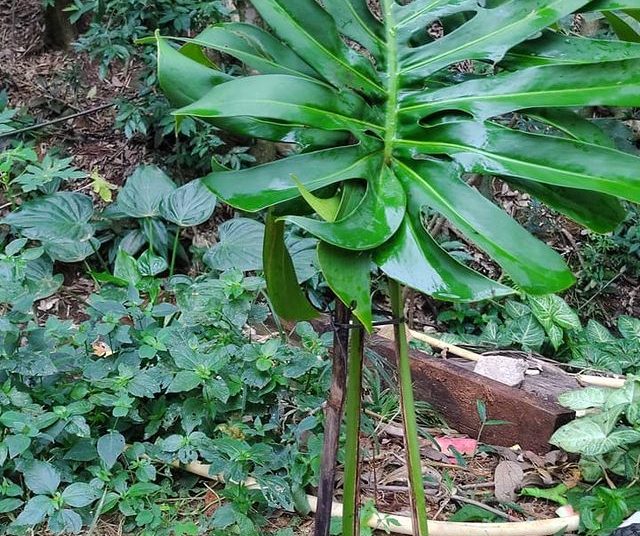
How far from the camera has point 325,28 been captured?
108 centimetres

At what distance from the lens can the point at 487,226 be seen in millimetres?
911

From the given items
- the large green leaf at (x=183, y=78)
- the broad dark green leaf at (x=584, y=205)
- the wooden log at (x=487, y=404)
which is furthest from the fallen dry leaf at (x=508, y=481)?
the large green leaf at (x=183, y=78)

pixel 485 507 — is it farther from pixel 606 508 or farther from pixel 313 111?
pixel 313 111

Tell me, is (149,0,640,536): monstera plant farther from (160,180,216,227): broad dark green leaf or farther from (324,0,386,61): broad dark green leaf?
(160,180,216,227): broad dark green leaf

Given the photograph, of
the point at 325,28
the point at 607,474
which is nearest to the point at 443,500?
the point at 607,474

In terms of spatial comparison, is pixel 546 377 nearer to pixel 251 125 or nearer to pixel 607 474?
pixel 607 474

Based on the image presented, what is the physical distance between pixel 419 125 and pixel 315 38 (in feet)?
0.69

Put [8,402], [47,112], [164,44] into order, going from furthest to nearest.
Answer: [47,112]
[8,402]
[164,44]

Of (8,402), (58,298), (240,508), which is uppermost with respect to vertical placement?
(8,402)

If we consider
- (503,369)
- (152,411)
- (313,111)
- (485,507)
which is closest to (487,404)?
(503,369)

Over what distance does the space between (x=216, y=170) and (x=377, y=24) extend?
15.7 inches

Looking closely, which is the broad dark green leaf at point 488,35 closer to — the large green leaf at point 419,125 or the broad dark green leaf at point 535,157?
the large green leaf at point 419,125

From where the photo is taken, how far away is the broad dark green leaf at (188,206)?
2105 mm

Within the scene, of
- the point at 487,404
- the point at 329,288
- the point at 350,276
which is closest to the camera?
the point at 350,276
